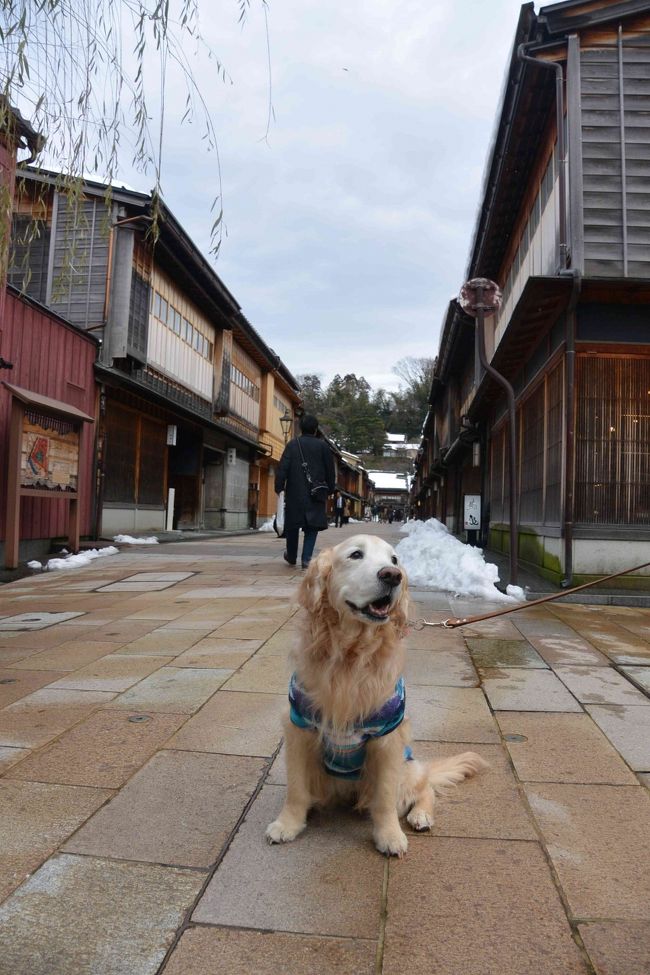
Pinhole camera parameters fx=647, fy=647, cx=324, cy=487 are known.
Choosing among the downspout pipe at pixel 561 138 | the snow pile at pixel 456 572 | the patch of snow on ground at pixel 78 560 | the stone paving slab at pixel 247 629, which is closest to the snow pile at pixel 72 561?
the patch of snow on ground at pixel 78 560

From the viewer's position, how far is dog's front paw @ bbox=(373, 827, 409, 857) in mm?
2061

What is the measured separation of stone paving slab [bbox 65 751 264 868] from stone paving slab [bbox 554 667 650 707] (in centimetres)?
206

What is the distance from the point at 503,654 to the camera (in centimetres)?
474

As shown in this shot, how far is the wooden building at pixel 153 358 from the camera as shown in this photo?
515 inches

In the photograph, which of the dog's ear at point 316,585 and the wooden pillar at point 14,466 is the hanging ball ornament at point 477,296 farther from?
the dog's ear at point 316,585

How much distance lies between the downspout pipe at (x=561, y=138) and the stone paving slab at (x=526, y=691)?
5369mm

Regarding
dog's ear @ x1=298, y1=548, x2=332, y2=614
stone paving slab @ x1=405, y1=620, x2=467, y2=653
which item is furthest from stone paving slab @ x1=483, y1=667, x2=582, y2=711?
dog's ear @ x1=298, y1=548, x2=332, y2=614

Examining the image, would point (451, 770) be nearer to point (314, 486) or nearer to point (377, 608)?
point (377, 608)

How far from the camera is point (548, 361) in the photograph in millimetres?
8641

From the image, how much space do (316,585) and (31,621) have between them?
435 cm

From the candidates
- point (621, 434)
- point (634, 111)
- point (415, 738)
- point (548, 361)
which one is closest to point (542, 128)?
point (634, 111)

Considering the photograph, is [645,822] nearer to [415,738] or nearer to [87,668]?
[415,738]

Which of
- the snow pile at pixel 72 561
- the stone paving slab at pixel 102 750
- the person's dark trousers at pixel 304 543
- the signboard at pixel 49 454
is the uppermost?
the signboard at pixel 49 454

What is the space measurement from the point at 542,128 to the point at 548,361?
11.4 ft
